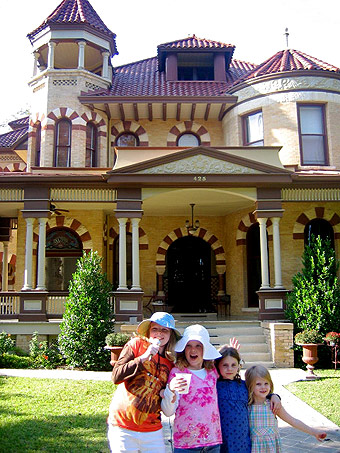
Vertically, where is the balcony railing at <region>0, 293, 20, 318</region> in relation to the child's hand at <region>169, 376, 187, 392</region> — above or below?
above

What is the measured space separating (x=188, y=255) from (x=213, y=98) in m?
6.21

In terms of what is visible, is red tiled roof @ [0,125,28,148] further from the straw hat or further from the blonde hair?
A: the blonde hair

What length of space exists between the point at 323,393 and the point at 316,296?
4.08 m

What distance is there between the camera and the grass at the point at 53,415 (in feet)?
19.6

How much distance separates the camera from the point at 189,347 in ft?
11.8

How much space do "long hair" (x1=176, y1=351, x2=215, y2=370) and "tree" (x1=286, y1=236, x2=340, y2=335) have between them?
9459mm

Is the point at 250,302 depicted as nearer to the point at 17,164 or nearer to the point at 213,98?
the point at 213,98

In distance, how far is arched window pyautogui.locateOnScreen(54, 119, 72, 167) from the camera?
56.9ft

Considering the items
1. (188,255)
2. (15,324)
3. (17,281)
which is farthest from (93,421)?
(188,255)

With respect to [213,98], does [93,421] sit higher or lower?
lower

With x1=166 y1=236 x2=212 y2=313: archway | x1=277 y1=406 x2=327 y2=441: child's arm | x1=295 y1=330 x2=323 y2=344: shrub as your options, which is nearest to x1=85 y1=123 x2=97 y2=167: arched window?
x1=166 y1=236 x2=212 y2=313: archway

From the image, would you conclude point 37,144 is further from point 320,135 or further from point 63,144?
point 320,135

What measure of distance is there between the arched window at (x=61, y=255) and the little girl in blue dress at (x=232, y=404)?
45.4 feet

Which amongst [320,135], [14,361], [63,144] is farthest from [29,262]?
[320,135]
